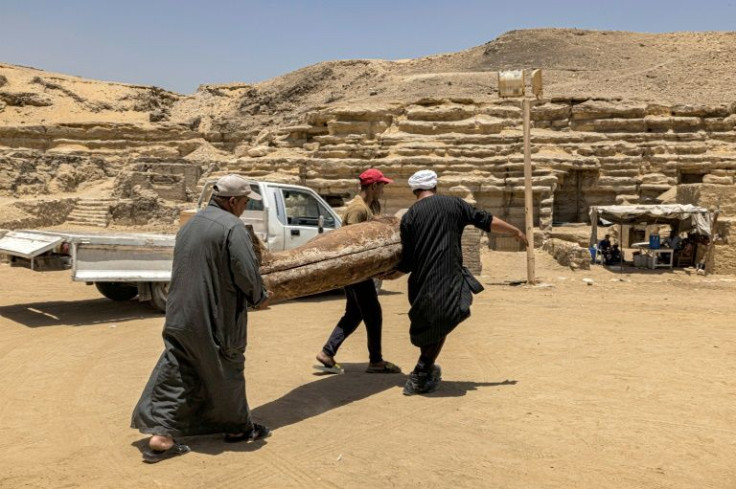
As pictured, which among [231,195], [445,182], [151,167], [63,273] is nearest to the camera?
[231,195]

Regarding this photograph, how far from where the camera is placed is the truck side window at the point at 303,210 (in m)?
10.1

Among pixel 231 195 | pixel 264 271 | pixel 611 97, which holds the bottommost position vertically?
pixel 264 271

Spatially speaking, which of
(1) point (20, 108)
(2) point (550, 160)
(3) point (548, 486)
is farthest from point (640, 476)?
(1) point (20, 108)

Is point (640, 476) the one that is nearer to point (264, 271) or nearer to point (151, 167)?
point (264, 271)

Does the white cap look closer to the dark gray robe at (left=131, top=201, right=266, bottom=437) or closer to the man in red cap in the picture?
the dark gray robe at (left=131, top=201, right=266, bottom=437)

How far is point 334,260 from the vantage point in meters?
4.73

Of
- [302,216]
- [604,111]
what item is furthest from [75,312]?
[604,111]

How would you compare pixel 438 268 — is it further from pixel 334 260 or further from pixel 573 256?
pixel 573 256

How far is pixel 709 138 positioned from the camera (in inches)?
824

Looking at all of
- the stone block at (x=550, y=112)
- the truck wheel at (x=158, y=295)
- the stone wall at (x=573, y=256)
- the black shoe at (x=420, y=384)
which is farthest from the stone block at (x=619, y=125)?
the black shoe at (x=420, y=384)

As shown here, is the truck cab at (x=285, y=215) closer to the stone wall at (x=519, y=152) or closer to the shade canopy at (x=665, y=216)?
the stone wall at (x=519, y=152)

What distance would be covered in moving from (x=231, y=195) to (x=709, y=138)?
21.5 m

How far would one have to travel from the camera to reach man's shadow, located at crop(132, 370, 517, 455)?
373 centimetres

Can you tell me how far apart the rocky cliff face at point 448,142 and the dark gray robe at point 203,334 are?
14.3 meters
